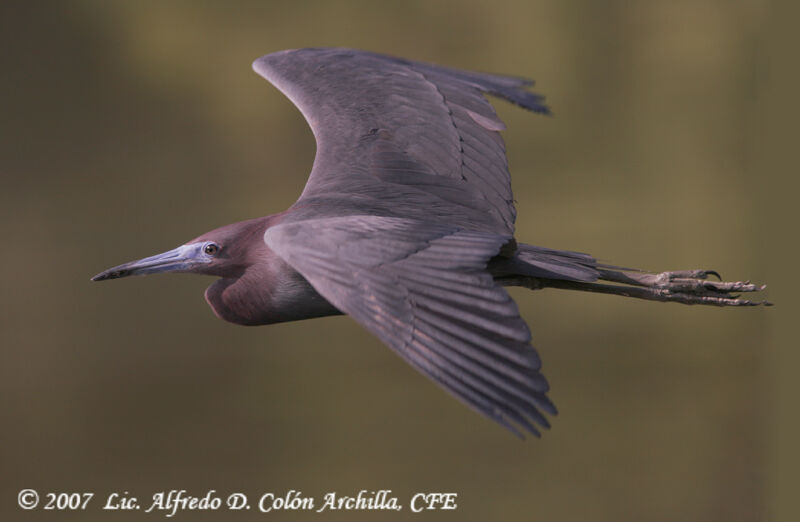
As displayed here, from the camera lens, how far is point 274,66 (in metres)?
2.68

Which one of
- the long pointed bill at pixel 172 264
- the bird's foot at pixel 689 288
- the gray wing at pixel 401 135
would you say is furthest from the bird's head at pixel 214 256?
the bird's foot at pixel 689 288

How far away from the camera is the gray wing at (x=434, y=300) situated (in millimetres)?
1545

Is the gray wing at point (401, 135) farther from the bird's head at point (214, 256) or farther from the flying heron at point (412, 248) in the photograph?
the bird's head at point (214, 256)

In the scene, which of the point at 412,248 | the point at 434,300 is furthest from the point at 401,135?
the point at 434,300

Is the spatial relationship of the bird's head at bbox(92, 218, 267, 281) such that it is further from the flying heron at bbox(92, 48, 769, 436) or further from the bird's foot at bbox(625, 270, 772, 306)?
the bird's foot at bbox(625, 270, 772, 306)

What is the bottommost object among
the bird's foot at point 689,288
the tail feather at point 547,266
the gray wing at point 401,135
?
the tail feather at point 547,266

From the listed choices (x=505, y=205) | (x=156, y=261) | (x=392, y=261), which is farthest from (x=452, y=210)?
(x=156, y=261)

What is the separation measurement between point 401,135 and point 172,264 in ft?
2.08

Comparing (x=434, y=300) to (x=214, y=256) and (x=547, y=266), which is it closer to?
(x=547, y=266)

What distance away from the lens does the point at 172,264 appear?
2143 millimetres

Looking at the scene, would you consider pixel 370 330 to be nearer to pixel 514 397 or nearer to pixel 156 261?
pixel 514 397

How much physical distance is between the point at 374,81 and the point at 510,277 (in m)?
0.72

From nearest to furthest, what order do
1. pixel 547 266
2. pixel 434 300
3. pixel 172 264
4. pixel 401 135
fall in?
pixel 434 300
pixel 547 266
pixel 172 264
pixel 401 135

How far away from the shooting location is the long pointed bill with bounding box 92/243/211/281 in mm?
2133
